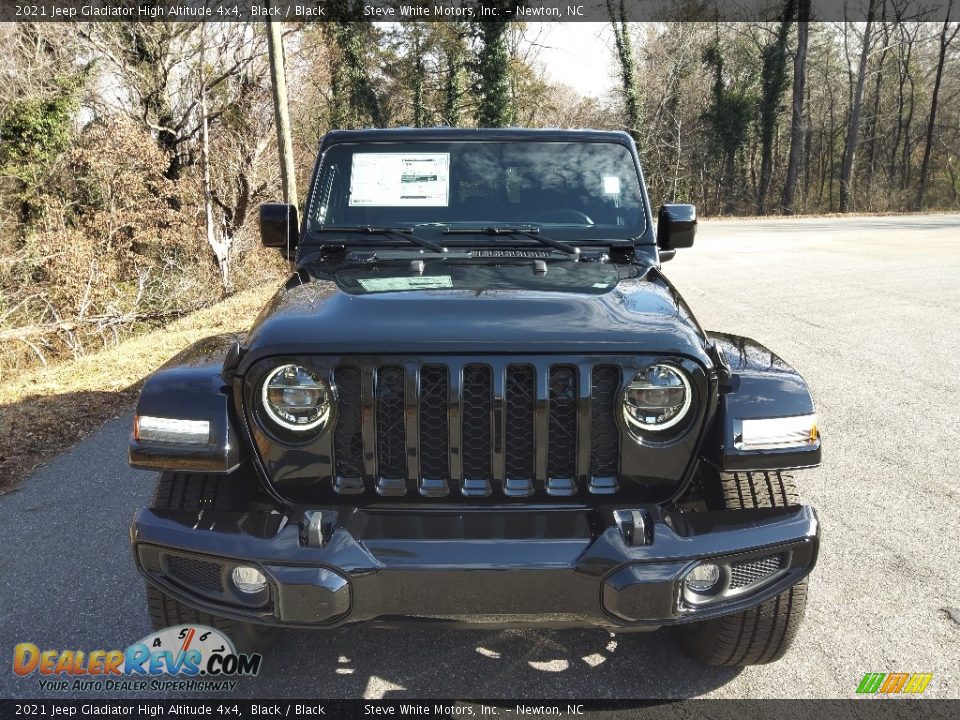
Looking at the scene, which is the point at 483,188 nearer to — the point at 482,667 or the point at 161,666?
the point at 482,667

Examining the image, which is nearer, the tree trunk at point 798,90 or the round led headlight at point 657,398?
the round led headlight at point 657,398

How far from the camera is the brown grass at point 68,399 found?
5.12 meters

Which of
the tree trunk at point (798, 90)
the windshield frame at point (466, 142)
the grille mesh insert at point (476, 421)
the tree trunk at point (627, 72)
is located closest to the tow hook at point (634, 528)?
the grille mesh insert at point (476, 421)

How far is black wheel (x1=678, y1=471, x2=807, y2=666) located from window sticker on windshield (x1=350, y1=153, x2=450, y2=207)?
1.86m

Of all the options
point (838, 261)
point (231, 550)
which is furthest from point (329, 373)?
point (838, 261)

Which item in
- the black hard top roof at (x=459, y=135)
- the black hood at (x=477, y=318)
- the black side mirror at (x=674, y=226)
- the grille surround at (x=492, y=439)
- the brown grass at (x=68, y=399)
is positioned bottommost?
the brown grass at (x=68, y=399)

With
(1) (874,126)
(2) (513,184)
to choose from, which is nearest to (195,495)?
(2) (513,184)

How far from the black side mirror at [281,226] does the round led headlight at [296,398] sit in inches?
64.5

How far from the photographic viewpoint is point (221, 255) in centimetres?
1994

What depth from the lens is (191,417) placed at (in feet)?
7.37

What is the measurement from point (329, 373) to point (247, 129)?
2074cm

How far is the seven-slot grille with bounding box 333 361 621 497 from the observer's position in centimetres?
216

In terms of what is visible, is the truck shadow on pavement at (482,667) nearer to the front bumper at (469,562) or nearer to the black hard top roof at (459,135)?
the front bumper at (469,562)

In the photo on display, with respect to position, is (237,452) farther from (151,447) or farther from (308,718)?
(308,718)
